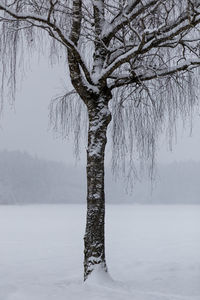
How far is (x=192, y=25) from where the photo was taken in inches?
187

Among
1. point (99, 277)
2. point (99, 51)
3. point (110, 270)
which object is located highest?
point (99, 51)

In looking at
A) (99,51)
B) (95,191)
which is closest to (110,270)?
(95,191)

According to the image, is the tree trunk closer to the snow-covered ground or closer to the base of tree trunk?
the base of tree trunk

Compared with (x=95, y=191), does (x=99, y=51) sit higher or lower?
higher

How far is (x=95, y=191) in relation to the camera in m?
5.53

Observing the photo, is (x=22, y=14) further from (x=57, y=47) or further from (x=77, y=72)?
(x=57, y=47)

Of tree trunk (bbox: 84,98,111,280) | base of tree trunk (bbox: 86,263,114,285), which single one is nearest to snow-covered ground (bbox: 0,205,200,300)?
base of tree trunk (bbox: 86,263,114,285)

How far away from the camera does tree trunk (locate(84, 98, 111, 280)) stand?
5457 mm

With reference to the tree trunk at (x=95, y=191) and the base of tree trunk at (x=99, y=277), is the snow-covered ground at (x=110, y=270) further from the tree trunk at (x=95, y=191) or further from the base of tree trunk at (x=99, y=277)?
the tree trunk at (x=95, y=191)

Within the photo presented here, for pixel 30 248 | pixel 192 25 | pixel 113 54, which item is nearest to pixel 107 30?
pixel 113 54

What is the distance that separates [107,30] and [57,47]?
1.56 metres

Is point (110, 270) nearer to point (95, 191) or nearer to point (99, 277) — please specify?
point (99, 277)

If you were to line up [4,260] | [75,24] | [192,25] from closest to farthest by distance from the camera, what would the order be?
[192,25] < [75,24] < [4,260]

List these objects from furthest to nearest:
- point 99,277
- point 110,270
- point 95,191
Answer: point 110,270, point 95,191, point 99,277
